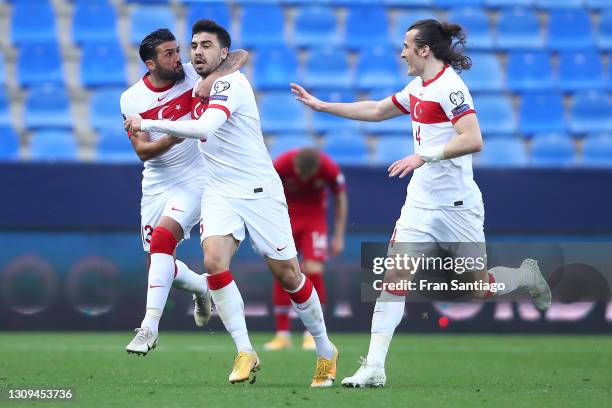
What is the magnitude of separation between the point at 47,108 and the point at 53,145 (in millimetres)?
877

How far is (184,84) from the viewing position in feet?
24.8

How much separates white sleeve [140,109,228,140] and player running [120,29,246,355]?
0.60 m

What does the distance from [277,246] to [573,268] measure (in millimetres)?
6231

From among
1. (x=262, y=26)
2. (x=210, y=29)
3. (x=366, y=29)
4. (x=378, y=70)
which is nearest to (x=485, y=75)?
(x=378, y=70)

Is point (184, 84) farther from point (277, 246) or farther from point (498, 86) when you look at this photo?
point (498, 86)

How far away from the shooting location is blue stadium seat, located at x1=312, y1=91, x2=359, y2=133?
1477cm

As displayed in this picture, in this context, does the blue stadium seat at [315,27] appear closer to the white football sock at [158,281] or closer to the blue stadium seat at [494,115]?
the blue stadium seat at [494,115]

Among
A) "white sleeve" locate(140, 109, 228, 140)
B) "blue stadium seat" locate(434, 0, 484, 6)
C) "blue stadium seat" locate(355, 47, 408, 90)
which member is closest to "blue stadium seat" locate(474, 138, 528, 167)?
"blue stadium seat" locate(355, 47, 408, 90)

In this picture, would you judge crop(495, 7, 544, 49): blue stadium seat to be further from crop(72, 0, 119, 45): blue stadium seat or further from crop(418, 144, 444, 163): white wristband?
crop(418, 144, 444, 163): white wristband

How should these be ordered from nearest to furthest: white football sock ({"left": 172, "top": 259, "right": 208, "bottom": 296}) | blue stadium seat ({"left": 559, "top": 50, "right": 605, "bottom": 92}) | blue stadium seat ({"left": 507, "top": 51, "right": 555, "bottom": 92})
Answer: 1. white football sock ({"left": 172, "top": 259, "right": 208, "bottom": 296})
2. blue stadium seat ({"left": 559, "top": 50, "right": 605, "bottom": 92})
3. blue stadium seat ({"left": 507, "top": 51, "right": 555, "bottom": 92})

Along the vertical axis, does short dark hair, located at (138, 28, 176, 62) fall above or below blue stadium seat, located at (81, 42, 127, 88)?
below

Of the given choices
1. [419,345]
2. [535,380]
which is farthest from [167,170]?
[419,345]

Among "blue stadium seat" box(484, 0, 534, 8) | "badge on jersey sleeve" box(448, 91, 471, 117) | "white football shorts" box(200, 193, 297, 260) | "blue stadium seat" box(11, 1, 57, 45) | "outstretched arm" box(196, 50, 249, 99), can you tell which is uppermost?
"blue stadium seat" box(484, 0, 534, 8)

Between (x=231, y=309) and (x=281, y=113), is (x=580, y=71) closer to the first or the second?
(x=281, y=113)
